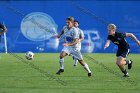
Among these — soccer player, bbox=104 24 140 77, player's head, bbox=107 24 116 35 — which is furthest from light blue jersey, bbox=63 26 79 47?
player's head, bbox=107 24 116 35

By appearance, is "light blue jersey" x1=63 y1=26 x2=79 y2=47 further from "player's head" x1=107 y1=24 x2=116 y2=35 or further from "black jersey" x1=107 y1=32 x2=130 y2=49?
"player's head" x1=107 y1=24 x2=116 y2=35

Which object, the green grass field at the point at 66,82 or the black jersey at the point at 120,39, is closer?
the green grass field at the point at 66,82

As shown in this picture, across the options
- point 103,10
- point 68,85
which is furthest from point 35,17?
point 68,85

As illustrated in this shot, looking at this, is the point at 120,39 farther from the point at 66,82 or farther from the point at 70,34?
the point at 66,82

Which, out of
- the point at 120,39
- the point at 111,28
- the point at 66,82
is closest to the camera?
the point at 66,82

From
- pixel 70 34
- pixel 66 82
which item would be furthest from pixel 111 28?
pixel 66 82

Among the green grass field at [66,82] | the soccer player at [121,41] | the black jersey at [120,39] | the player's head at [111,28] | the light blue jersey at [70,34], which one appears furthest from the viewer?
the light blue jersey at [70,34]

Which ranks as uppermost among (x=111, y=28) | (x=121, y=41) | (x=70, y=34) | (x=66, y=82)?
(x=111, y=28)

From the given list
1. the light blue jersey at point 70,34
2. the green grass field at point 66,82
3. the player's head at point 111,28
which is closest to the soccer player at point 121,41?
the player's head at point 111,28

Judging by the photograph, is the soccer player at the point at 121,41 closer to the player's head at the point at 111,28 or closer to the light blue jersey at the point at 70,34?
the player's head at the point at 111,28

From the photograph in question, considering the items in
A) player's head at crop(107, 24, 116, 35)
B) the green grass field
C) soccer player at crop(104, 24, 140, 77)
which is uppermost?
player's head at crop(107, 24, 116, 35)

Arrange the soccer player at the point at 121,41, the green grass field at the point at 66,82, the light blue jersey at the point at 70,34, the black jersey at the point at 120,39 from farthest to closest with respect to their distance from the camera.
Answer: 1. the light blue jersey at the point at 70,34
2. the black jersey at the point at 120,39
3. the soccer player at the point at 121,41
4. the green grass field at the point at 66,82

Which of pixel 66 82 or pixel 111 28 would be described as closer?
pixel 66 82

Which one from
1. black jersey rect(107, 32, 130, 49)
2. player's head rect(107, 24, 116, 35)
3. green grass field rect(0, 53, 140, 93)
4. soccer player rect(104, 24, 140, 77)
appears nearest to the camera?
green grass field rect(0, 53, 140, 93)
